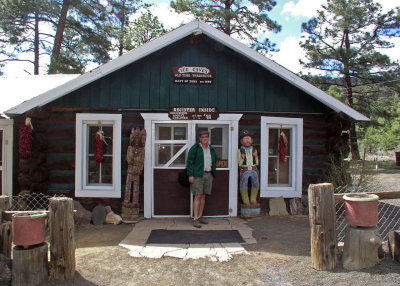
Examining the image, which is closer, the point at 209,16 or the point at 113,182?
the point at 113,182

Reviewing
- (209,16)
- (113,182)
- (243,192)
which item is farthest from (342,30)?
(113,182)

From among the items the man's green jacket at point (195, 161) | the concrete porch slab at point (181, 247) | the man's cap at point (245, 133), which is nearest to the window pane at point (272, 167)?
the man's cap at point (245, 133)

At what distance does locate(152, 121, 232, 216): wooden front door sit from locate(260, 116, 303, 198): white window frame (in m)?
0.80

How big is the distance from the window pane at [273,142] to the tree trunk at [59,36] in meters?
14.1

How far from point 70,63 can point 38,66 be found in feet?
9.20

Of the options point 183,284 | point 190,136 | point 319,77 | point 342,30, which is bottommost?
point 183,284

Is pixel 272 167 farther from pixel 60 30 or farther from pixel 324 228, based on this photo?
pixel 60 30

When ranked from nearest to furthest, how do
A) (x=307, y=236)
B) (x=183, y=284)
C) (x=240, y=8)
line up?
(x=183, y=284)
(x=307, y=236)
(x=240, y=8)

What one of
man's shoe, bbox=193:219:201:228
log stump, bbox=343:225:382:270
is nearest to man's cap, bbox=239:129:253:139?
man's shoe, bbox=193:219:201:228

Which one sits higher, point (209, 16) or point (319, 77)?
point (209, 16)

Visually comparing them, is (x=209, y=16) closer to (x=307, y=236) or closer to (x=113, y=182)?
(x=113, y=182)

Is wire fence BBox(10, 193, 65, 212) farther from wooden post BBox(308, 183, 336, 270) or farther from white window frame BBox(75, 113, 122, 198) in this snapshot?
wooden post BBox(308, 183, 336, 270)

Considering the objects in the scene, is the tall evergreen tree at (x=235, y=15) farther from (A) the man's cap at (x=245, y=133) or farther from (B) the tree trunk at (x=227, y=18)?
(A) the man's cap at (x=245, y=133)

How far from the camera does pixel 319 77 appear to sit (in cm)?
2116
